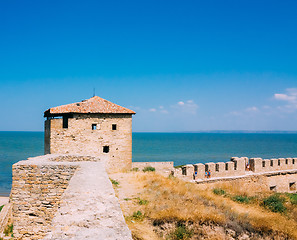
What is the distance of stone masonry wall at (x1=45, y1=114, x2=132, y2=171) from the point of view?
16.7 m

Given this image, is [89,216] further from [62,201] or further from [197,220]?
[197,220]

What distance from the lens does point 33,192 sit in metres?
7.49

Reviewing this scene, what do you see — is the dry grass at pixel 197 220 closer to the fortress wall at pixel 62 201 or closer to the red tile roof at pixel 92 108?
the fortress wall at pixel 62 201

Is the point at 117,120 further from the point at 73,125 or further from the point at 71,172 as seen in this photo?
the point at 71,172

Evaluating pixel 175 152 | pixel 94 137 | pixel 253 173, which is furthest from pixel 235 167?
pixel 175 152

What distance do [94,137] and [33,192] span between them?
10.0m

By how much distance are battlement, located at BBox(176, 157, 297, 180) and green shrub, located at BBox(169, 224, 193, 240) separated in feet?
33.2

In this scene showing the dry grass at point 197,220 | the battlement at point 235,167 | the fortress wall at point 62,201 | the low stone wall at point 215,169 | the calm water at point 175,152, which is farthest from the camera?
the calm water at point 175,152

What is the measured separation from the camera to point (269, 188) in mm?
19797

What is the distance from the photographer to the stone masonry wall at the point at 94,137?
16688mm

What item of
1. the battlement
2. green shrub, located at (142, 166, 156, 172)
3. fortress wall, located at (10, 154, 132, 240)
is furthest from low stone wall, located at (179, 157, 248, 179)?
fortress wall, located at (10, 154, 132, 240)

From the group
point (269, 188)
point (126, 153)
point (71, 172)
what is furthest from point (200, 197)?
point (269, 188)

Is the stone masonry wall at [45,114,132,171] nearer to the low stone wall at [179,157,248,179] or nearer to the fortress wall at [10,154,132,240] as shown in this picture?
the low stone wall at [179,157,248,179]

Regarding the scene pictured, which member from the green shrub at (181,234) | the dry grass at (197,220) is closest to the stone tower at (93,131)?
the dry grass at (197,220)
